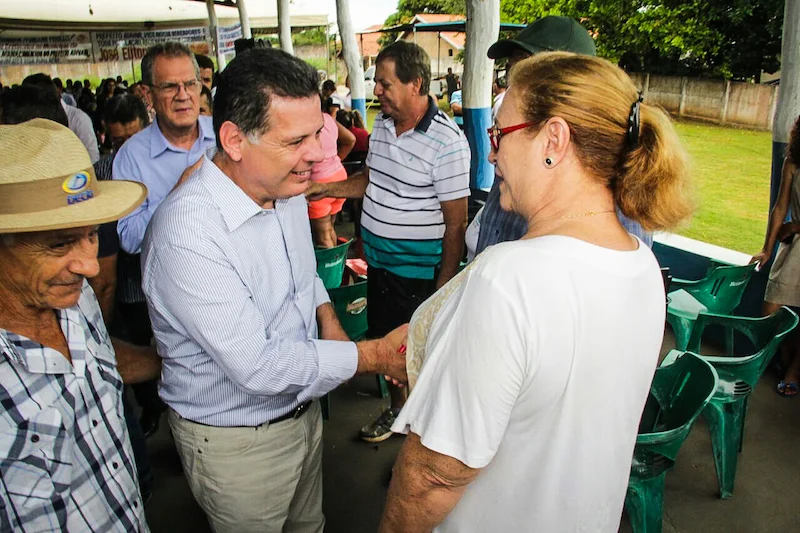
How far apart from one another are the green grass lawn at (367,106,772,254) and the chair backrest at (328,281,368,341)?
2365 mm

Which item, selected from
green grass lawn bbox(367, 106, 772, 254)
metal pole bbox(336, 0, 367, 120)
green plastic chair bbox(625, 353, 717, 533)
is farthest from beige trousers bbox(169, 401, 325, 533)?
metal pole bbox(336, 0, 367, 120)

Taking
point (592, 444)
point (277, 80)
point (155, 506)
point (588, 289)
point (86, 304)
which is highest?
point (277, 80)

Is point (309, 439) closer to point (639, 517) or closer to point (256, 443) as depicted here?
point (256, 443)

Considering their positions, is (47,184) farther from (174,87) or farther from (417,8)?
(417,8)

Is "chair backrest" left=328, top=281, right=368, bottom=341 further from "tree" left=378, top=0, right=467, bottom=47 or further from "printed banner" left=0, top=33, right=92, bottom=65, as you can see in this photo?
"tree" left=378, top=0, right=467, bottom=47

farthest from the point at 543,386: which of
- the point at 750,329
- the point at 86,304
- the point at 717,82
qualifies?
the point at 717,82

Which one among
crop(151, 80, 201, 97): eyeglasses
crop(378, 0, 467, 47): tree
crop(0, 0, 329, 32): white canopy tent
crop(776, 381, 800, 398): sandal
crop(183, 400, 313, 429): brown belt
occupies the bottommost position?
crop(776, 381, 800, 398): sandal

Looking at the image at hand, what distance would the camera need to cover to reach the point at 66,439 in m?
1.32

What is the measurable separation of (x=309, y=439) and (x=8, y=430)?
3.23 feet

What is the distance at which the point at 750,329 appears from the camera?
3.12 metres

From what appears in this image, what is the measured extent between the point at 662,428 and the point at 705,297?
1.67 metres

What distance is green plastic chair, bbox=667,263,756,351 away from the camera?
3680 mm

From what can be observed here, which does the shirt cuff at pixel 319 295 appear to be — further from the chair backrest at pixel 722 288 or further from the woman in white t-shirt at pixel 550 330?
the chair backrest at pixel 722 288

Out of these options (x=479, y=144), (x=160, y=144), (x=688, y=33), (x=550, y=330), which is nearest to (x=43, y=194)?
(x=550, y=330)
